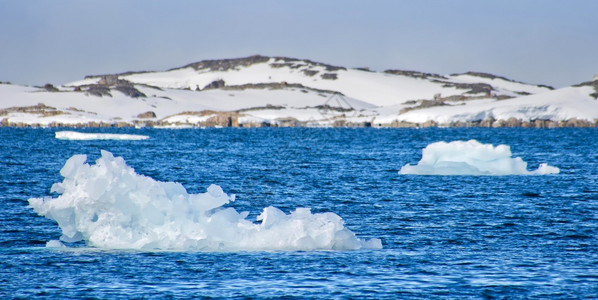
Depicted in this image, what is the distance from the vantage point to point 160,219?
81.7ft

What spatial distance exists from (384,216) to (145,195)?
12.3 m

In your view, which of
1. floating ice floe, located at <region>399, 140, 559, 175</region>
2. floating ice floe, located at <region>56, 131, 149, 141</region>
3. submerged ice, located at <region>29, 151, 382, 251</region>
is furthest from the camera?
floating ice floe, located at <region>56, 131, 149, 141</region>

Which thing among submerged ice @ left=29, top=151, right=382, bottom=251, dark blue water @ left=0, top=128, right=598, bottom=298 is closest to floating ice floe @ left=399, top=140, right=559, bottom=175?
dark blue water @ left=0, top=128, right=598, bottom=298

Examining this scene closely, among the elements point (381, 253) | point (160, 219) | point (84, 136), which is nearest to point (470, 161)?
point (381, 253)

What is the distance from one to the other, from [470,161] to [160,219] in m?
34.2

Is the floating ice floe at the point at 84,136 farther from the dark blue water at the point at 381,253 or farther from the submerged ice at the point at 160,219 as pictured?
the submerged ice at the point at 160,219

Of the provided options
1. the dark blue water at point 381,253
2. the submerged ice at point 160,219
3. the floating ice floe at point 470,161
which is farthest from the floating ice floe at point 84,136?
the submerged ice at point 160,219

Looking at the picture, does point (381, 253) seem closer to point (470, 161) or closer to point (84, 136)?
point (470, 161)

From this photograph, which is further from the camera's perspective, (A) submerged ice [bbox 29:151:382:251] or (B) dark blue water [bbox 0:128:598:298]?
(A) submerged ice [bbox 29:151:382:251]

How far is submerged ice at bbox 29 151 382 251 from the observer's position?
2458 centimetres

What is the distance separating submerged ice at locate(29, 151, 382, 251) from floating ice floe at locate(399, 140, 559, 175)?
3107 cm

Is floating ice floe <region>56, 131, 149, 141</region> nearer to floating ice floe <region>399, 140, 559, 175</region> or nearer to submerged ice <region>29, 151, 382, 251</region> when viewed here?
floating ice floe <region>399, 140, 559, 175</region>

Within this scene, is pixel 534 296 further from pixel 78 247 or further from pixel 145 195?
pixel 78 247

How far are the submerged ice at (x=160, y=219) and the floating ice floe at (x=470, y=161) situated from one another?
31075 millimetres
